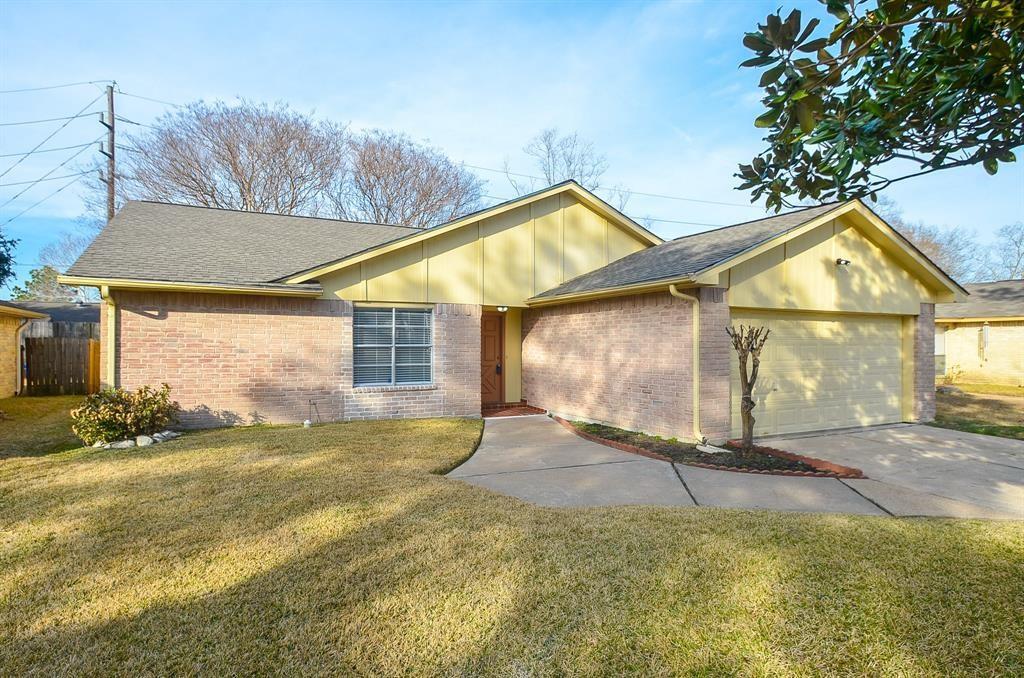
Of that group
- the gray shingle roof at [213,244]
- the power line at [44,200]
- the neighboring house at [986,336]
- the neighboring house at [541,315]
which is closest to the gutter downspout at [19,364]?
the gray shingle roof at [213,244]

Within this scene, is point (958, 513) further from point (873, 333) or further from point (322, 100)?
point (322, 100)

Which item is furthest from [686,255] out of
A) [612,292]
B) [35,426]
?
[35,426]

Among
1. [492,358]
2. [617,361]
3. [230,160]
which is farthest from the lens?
[230,160]

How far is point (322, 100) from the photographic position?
23.8 meters

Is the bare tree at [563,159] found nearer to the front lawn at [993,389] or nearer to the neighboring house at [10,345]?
the front lawn at [993,389]

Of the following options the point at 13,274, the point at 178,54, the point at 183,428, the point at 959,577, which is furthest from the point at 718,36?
the point at 13,274

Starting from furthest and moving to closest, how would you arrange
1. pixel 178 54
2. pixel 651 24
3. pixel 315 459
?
pixel 178 54 → pixel 651 24 → pixel 315 459

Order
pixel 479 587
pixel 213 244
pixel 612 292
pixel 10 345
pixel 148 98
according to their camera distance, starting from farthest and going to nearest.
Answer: pixel 148 98 < pixel 10 345 < pixel 213 244 < pixel 612 292 < pixel 479 587

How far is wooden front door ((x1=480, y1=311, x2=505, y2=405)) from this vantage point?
42.2ft

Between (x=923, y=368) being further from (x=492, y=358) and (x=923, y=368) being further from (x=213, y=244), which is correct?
(x=213, y=244)

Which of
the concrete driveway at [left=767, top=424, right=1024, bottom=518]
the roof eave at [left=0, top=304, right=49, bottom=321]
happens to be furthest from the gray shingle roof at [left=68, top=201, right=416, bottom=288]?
the concrete driveway at [left=767, top=424, right=1024, bottom=518]

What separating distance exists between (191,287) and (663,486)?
8.24 meters

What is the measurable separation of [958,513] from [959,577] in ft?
6.69

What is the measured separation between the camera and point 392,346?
10.5 m
